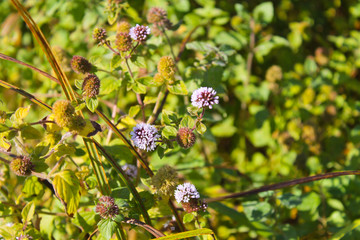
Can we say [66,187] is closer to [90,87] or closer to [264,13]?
[90,87]

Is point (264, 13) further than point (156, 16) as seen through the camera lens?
Yes

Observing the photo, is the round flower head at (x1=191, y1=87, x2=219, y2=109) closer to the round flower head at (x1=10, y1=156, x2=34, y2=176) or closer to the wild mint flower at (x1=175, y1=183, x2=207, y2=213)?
the wild mint flower at (x1=175, y1=183, x2=207, y2=213)

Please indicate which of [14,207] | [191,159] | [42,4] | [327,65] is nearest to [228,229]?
[191,159]

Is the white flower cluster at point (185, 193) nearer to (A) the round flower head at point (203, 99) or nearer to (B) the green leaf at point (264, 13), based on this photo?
(A) the round flower head at point (203, 99)

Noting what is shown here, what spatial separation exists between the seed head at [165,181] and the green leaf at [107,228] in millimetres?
140

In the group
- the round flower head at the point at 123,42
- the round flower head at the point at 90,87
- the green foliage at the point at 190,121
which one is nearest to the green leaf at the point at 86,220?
the green foliage at the point at 190,121

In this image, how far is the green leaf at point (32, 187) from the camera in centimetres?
97

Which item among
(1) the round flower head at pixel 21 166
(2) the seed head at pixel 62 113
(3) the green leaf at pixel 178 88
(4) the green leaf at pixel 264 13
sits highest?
(4) the green leaf at pixel 264 13

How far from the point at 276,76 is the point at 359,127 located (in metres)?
0.47

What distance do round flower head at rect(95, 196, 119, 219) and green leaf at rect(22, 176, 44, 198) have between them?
11.3 inches

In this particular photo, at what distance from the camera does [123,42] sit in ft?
3.19

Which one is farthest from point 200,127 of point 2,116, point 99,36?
point 2,116

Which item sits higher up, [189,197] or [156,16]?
[156,16]

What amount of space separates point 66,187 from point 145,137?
24 centimetres
